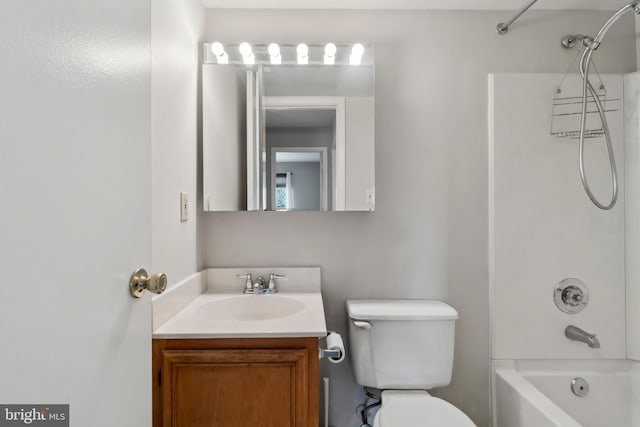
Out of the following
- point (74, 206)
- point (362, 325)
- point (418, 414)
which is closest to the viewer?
point (74, 206)

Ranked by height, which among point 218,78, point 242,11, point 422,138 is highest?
point 242,11

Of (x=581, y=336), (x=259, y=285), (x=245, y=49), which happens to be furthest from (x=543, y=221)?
(x=245, y=49)

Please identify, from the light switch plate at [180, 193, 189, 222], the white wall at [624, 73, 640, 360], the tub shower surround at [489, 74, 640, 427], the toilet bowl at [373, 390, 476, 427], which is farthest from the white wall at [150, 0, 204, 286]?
the white wall at [624, 73, 640, 360]

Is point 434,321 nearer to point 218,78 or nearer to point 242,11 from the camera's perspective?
point 218,78

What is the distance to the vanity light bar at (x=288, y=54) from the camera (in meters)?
1.62

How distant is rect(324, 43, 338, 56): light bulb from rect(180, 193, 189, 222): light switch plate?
0.94m

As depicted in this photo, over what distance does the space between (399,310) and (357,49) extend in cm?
125

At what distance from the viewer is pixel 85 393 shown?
1.88 feet

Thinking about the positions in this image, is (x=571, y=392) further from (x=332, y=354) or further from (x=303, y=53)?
(x=303, y=53)

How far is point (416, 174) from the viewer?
5.63ft

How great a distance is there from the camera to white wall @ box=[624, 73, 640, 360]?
1.62m

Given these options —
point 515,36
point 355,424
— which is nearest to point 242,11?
point 515,36

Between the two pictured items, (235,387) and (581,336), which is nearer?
(235,387)

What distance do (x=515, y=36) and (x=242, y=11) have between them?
1.39m
